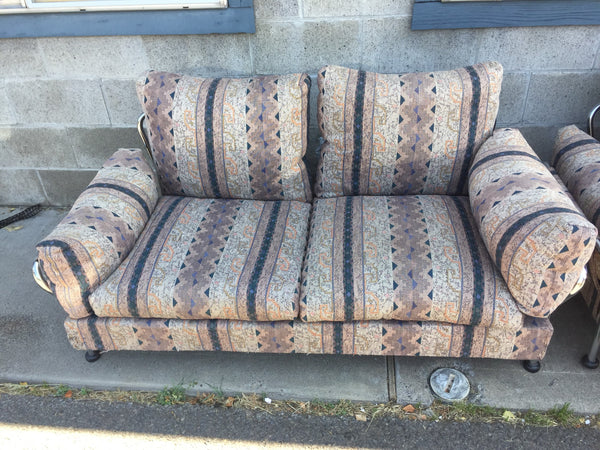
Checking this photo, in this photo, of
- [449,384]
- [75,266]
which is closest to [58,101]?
[75,266]

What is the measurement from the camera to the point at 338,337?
1.81 metres

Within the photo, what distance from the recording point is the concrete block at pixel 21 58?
260 cm

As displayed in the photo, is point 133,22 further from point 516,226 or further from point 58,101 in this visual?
point 516,226

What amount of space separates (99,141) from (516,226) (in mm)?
2414

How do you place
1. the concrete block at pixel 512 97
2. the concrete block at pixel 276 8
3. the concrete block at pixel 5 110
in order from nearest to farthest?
1. the concrete block at pixel 276 8
2. the concrete block at pixel 512 97
3. the concrete block at pixel 5 110

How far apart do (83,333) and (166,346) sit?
13.5 inches

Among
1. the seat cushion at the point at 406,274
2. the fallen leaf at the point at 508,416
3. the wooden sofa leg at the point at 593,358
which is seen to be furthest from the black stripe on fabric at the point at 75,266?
the wooden sofa leg at the point at 593,358

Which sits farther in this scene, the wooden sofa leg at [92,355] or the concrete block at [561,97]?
the concrete block at [561,97]

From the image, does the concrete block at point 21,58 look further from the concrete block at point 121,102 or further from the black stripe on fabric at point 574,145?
the black stripe on fabric at point 574,145

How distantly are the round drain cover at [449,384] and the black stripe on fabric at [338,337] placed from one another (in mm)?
417

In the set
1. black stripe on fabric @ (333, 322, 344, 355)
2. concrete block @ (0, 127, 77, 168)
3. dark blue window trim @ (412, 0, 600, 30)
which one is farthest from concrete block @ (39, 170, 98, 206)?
dark blue window trim @ (412, 0, 600, 30)

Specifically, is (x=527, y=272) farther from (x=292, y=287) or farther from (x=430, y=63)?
(x=430, y=63)

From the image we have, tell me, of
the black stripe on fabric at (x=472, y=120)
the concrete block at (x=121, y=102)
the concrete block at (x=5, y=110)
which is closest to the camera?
the black stripe on fabric at (x=472, y=120)

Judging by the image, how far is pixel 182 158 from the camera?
7.25ft
